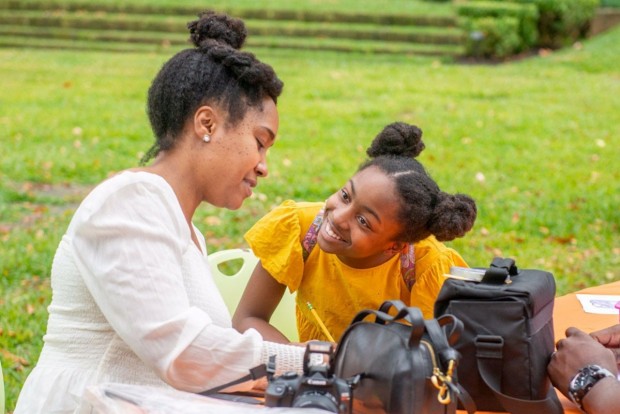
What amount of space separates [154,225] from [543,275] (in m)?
0.92

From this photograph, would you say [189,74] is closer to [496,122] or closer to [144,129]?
[144,129]

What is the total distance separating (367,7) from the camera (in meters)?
16.5

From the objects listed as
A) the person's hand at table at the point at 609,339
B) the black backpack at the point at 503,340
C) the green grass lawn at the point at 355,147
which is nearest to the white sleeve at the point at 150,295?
the black backpack at the point at 503,340

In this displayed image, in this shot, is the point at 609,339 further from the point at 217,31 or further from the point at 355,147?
the point at 355,147

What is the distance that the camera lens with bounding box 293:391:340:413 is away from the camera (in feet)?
6.01

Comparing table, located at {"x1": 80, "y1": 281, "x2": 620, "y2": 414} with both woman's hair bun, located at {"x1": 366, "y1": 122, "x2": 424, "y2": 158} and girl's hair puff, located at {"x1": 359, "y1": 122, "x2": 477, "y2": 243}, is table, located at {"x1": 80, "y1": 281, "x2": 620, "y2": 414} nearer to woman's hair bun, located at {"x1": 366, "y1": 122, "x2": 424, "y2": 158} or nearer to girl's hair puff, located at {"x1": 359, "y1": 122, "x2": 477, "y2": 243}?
girl's hair puff, located at {"x1": 359, "y1": 122, "x2": 477, "y2": 243}

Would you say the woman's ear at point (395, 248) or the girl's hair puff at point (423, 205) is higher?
the girl's hair puff at point (423, 205)

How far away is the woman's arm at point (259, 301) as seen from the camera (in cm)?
307

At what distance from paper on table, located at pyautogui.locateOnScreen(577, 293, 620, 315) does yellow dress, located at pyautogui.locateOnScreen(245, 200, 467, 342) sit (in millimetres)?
472

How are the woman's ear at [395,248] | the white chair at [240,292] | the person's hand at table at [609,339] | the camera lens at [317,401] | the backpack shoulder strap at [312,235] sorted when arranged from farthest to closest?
the white chair at [240,292] → the backpack shoulder strap at [312,235] → the woman's ear at [395,248] → the person's hand at table at [609,339] → the camera lens at [317,401]

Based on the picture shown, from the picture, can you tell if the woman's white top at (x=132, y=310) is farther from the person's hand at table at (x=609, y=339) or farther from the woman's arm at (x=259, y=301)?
the person's hand at table at (x=609, y=339)

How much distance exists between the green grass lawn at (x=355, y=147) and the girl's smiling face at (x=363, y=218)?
6.36 feet

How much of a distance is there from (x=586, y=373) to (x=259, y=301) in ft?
3.61

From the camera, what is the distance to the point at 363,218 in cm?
284
